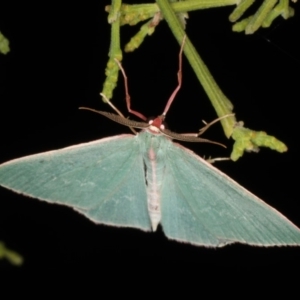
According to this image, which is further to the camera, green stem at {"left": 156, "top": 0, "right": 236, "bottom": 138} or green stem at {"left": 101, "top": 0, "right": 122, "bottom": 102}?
green stem at {"left": 101, "top": 0, "right": 122, "bottom": 102}

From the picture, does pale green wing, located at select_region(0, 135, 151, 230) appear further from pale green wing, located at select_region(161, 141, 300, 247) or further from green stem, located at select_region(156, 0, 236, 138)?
green stem, located at select_region(156, 0, 236, 138)

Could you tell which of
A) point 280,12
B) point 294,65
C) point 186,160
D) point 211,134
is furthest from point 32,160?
point 294,65

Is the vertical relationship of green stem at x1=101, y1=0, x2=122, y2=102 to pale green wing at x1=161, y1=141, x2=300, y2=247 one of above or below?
above

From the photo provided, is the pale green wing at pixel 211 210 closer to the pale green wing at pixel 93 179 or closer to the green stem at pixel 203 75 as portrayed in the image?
the pale green wing at pixel 93 179

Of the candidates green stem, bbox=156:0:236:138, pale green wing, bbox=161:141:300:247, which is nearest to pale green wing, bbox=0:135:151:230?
pale green wing, bbox=161:141:300:247

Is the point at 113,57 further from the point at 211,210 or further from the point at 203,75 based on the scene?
the point at 211,210

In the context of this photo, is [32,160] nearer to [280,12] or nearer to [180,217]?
[180,217]
